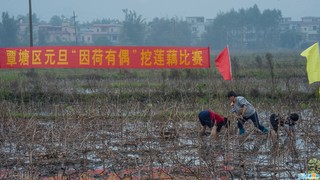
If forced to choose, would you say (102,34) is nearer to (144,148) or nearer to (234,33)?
(234,33)

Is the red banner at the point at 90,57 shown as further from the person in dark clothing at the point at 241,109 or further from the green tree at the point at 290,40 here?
the green tree at the point at 290,40

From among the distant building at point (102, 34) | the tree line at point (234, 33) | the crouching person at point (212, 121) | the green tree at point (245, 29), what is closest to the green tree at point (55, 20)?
the distant building at point (102, 34)

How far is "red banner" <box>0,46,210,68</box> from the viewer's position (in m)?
16.3

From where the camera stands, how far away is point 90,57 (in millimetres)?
16406

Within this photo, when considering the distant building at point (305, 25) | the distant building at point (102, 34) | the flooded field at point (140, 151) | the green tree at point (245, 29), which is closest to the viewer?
the flooded field at point (140, 151)

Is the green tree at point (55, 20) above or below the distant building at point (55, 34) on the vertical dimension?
above

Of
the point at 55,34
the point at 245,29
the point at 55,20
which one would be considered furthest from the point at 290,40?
the point at 55,20

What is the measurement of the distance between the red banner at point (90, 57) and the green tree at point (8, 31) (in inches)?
1730

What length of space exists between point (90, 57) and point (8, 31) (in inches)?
1766

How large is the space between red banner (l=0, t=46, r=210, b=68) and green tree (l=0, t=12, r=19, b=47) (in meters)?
43.9

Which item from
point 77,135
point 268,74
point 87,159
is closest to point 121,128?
point 77,135

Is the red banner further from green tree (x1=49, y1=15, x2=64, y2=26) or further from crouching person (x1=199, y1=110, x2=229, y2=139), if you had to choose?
green tree (x1=49, y1=15, x2=64, y2=26)

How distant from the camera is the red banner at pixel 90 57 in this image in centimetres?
1631

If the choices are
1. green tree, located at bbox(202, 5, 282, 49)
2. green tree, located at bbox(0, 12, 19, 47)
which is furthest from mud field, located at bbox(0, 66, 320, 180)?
green tree, located at bbox(202, 5, 282, 49)
